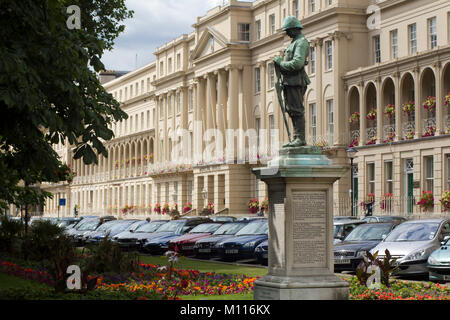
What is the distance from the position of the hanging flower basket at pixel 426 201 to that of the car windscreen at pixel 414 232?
2278cm

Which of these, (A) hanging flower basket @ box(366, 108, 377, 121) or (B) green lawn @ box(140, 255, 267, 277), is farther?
(A) hanging flower basket @ box(366, 108, 377, 121)

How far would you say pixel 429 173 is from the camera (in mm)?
48094

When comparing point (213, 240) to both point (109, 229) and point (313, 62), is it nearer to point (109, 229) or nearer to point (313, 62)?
point (109, 229)

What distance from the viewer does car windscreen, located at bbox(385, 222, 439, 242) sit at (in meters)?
23.2

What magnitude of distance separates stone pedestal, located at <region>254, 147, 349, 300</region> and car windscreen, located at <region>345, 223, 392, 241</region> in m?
11.6

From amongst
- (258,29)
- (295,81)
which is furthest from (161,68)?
(295,81)

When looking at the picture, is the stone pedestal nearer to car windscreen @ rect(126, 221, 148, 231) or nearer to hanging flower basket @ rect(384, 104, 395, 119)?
car windscreen @ rect(126, 221, 148, 231)

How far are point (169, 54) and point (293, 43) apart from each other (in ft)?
264

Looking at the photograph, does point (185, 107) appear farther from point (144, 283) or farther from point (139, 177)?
point (144, 283)

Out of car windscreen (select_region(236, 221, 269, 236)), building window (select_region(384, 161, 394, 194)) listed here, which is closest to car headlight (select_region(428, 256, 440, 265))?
car windscreen (select_region(236, 221, 269, 236))

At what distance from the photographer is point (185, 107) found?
87.2m

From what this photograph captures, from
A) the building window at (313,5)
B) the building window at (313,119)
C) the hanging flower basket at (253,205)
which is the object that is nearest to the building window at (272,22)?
the building window at (313,5)

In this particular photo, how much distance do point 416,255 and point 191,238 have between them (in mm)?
12763
